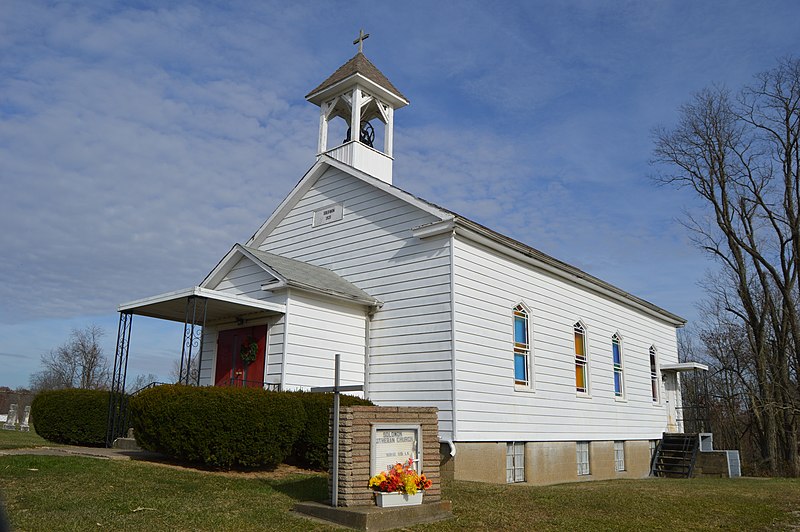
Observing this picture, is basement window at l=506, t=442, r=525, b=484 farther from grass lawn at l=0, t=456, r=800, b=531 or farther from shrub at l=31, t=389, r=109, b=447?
shrub at l=31, t=389, r=109, b=447

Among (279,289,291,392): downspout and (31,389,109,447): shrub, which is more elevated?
(279,289,291,392): downspout

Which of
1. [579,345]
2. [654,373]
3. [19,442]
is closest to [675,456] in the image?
[654,373]

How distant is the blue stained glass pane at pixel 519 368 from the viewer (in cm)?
1659

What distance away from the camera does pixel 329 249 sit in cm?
1820

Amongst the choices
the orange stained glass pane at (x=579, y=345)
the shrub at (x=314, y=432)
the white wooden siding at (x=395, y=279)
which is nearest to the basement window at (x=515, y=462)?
the white wooden siding at (x=395, y=279)

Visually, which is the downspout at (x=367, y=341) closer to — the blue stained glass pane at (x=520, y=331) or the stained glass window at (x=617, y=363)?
the blue stained glass pane at (x=520, y=331)

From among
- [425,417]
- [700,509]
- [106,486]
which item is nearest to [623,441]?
[700,509]

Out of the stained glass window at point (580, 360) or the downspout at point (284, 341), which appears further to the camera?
the stained glass window at point (580, 360)

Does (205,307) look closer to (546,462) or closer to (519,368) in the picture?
(519,368)

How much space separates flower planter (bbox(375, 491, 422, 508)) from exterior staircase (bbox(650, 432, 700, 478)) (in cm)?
1709

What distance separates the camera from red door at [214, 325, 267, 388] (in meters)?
15.3

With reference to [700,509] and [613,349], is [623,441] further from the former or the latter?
[700,509]

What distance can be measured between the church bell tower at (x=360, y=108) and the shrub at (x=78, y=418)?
28.4 feet

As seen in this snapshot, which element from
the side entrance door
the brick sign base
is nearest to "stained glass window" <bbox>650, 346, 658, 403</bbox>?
the side entrance door
